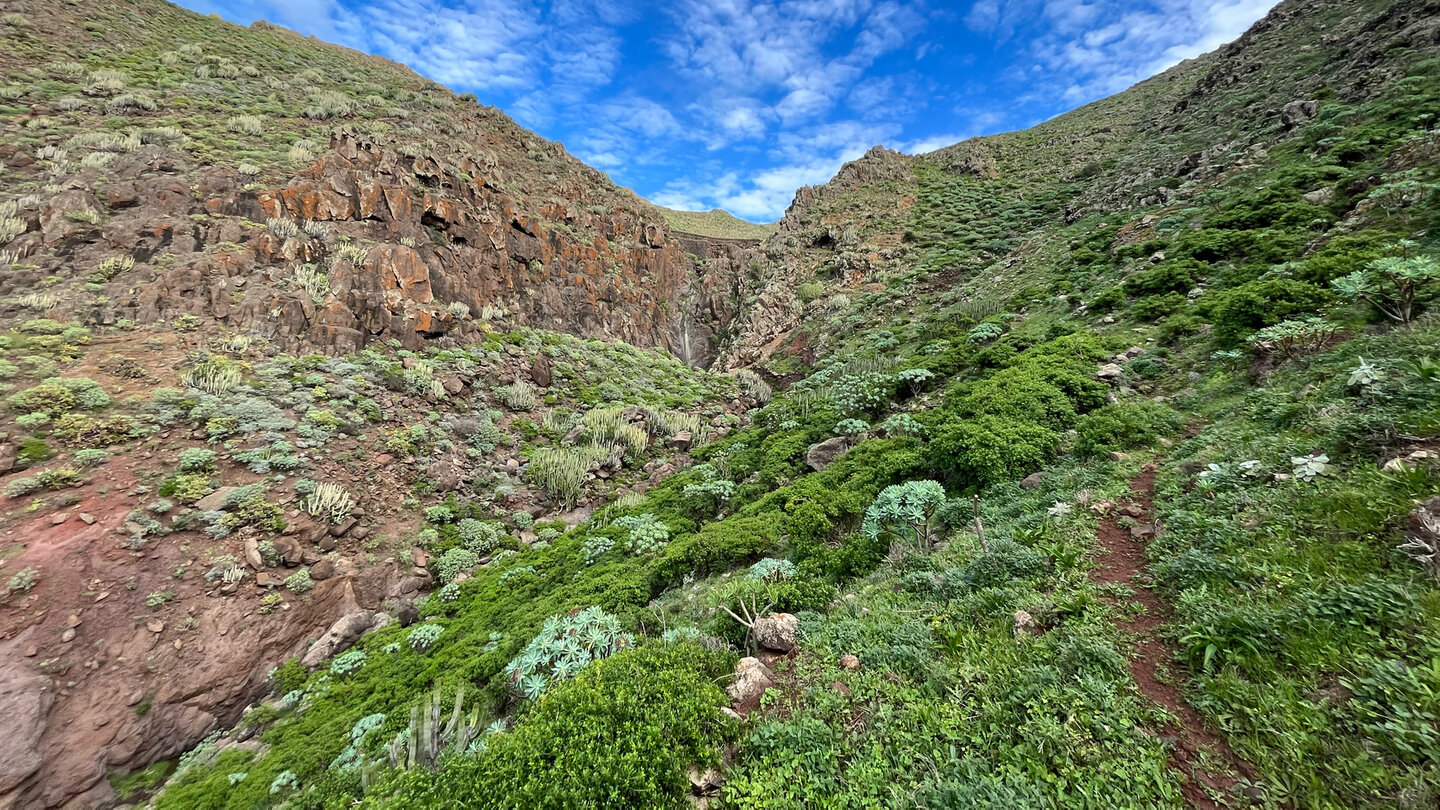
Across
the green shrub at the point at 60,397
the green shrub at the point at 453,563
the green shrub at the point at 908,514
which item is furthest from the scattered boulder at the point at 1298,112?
the green shrub at the point at 60,397

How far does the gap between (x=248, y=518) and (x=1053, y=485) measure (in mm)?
15181

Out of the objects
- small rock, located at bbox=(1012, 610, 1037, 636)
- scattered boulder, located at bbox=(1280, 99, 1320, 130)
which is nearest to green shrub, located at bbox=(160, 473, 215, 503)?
small rock, located at bbox=(1012, 610, 1037, 636)

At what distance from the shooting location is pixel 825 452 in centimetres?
1095

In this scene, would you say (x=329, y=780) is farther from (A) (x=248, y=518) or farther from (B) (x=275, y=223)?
(B) (x=275, y=223)

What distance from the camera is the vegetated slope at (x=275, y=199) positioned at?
41.8 feet

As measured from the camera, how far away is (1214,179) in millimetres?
15086

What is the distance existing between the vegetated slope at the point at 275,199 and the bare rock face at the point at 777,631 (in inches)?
651

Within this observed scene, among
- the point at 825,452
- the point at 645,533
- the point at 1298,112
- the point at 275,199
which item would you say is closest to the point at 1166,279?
the point at 825,452

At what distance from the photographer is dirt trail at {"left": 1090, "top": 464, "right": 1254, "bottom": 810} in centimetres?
238

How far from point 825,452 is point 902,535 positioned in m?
4.47

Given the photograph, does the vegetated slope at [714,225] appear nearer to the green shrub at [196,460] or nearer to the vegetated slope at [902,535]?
the vegetated slope at [902,535]

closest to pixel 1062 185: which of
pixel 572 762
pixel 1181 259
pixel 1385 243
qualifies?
pixel 1181 259

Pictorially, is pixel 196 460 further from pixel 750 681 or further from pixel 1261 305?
pixel 1261 305

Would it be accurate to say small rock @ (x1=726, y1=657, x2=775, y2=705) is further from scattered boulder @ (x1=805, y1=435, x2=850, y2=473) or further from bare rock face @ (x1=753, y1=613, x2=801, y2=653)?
scattered boulder @ (x1=805, y1=435, x2=850, y2=473)
